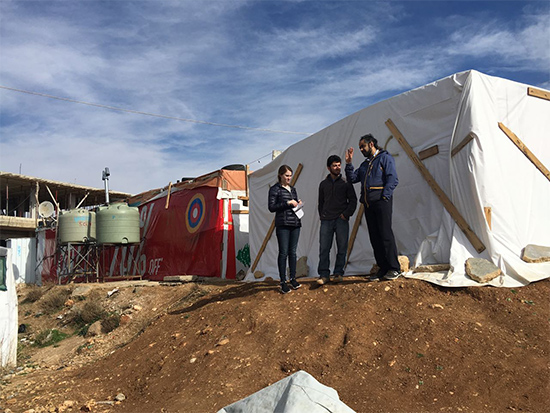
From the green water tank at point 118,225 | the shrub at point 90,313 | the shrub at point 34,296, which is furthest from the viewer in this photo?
the green water tank at point 118,225

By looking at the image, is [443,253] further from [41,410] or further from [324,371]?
[41,410]

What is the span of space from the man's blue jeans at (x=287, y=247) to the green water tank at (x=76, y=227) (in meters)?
11.8

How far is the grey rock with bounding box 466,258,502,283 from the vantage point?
16.3ft

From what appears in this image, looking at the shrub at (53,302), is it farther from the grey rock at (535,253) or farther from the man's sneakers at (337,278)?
the grey rock at (535,253)

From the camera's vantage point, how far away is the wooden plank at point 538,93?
6301 mm

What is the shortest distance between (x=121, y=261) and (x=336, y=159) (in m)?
12.3

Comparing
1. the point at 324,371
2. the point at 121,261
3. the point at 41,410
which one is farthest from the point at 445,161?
the point at 121,261

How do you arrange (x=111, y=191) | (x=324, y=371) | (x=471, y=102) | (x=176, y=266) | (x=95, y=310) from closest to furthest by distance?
(x=324, y=371)
(x=471, y=102)
(x=95, y=310)
(x=176, y=266)
(x=111, y=191)

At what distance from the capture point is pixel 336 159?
19.9 feet

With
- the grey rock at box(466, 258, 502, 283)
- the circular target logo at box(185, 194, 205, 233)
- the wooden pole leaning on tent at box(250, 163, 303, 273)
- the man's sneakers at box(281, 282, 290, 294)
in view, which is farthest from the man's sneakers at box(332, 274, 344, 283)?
the circular target logo at box(185, 194, 205, 233)

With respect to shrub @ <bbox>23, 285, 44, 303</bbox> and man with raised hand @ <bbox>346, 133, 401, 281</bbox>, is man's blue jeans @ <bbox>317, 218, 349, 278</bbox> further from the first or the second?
shrub @ <bbox>23, 285, 44, 303</bbox>

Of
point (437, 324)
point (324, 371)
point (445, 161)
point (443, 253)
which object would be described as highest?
point (445, 161)

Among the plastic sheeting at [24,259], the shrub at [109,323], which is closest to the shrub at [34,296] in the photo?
the shrub at [109,323]

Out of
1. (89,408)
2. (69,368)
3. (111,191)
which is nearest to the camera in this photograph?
(89,408)
